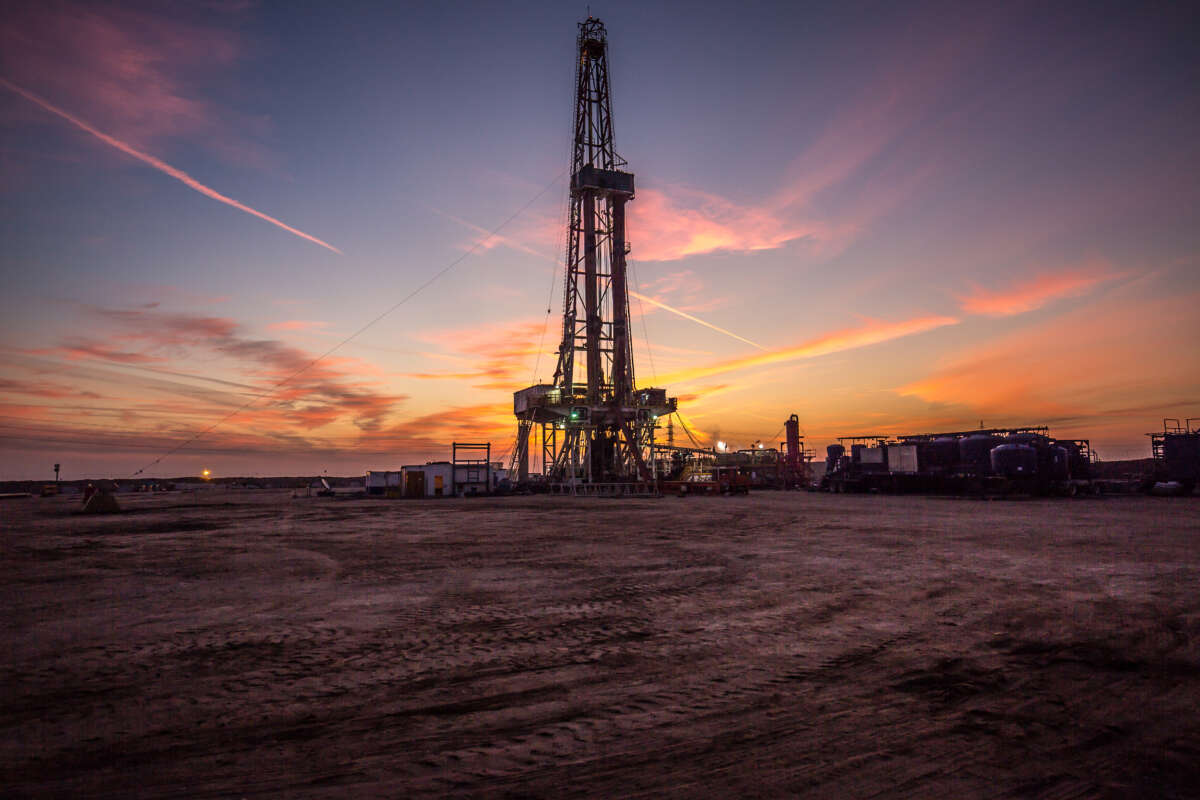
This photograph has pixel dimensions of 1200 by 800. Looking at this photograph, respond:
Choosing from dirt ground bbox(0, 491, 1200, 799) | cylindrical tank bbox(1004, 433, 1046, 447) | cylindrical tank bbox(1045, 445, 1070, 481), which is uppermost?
cylindrical tank bbox(1004, 433, 1046, 447)

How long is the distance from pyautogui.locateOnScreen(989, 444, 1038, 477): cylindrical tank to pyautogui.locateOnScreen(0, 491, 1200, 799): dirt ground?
32.7 metres

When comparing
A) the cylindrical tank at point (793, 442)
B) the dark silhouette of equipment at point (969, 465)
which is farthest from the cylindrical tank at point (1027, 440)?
the cylindrical tank at point (793, 442)

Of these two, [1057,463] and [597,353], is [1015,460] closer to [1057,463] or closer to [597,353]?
[1057,463]

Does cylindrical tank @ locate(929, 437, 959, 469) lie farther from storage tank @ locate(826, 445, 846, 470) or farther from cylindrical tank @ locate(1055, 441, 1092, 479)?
storage tank @ locate(826, 445, 846, 470)

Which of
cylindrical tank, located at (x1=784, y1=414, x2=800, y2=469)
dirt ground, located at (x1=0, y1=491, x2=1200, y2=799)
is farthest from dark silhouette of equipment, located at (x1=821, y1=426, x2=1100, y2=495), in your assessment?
dirt ground, located at (x1=0, y1=491, x2=1200, y2=799)

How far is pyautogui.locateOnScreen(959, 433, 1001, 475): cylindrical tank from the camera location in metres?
40.7

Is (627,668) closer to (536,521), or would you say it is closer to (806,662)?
(806,662)

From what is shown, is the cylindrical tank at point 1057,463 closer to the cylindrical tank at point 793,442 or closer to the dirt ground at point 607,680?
the cylindrical tank at point 793,442

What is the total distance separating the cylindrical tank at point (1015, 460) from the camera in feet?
124

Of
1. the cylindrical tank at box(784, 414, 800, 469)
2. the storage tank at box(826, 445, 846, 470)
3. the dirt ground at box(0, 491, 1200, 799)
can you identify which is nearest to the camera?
the dirt ground at box(0, 491, 1200, 799)

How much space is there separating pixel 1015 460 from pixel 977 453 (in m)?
3.97

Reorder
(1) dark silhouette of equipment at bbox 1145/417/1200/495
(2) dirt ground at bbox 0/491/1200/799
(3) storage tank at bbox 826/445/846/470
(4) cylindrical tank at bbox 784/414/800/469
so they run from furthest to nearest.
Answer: (4) cylindrical tank at bbox 784/414/800/469 < (3) storage tank at bbox 826/445/846/470 < (1) dark silhouette of equipment at bbox 1145/417/1200/495 < (2) dirt ground at bbox 0/491/1200/799

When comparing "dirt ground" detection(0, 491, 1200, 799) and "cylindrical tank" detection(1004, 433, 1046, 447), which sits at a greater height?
"cylindrical tank" detection(1004, 433, 1046, 447)

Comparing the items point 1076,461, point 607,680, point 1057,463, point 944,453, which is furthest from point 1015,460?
point 607,680
